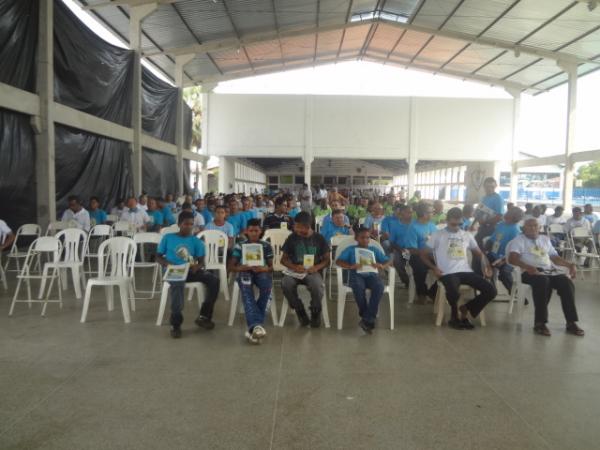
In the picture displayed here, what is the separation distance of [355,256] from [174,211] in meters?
6.62

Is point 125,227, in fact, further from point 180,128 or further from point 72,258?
point 180,128

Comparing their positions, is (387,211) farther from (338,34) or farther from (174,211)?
(338,34)

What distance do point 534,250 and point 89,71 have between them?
8.18 meters

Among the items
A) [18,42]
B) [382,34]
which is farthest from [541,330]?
[382,34]

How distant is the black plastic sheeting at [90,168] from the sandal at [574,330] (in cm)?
771

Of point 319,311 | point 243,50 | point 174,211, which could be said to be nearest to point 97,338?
point 319,311

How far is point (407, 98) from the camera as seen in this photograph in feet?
60.5

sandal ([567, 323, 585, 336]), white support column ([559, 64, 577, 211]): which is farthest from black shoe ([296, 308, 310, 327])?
white support column ([559, 64, 577, 211])

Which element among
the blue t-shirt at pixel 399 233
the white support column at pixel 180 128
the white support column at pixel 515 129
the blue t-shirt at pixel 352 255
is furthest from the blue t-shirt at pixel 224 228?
the white support column at pixel 515 129

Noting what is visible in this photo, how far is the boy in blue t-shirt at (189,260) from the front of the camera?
4387mm

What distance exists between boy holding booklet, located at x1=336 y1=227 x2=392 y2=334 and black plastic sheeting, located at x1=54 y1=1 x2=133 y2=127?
613 centimetres

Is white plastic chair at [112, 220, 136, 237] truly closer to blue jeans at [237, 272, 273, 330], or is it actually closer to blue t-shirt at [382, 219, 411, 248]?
blue jeans at [237, 272, 273, 330]

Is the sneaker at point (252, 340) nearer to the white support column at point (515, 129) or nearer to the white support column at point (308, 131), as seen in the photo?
the white support column at point (308, 131)

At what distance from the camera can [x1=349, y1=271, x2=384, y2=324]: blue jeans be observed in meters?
4.36
